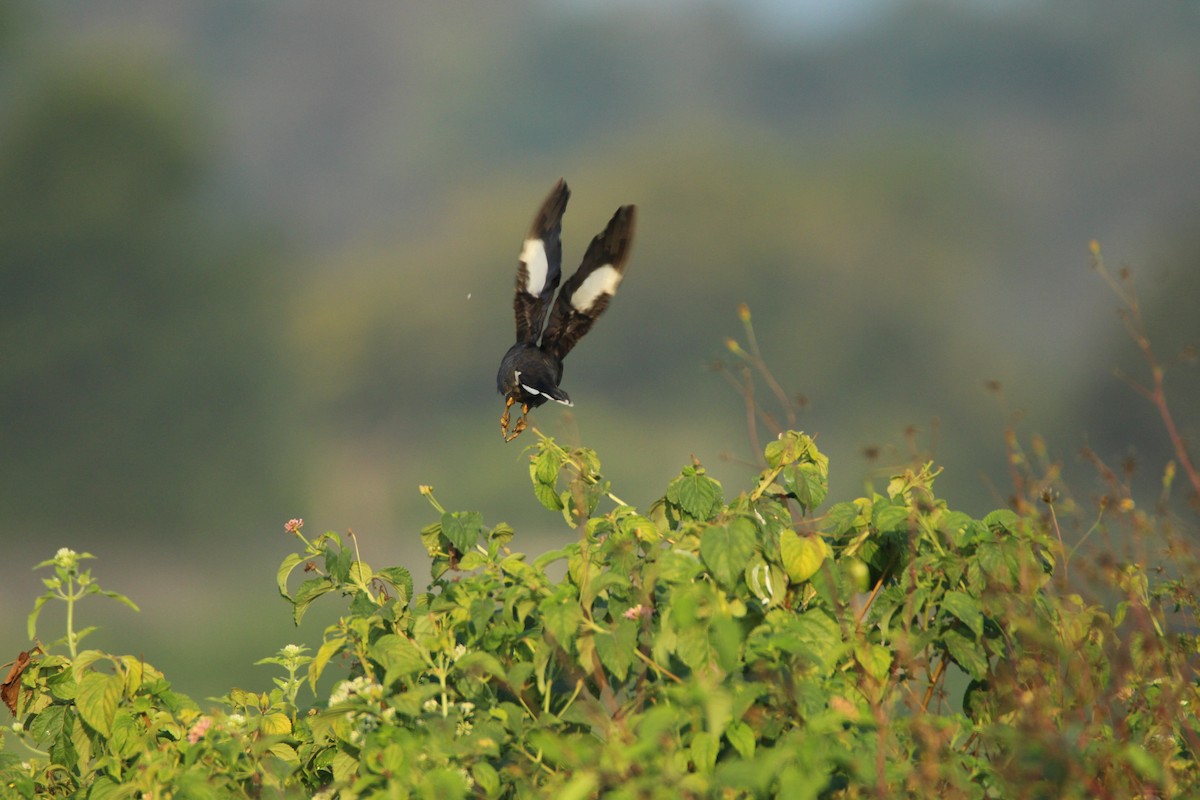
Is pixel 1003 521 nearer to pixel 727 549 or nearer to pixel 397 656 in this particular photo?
Result: pixel 727 549

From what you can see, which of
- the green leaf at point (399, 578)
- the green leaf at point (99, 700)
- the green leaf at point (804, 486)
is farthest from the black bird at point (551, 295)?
the green leaf at point (99, 700)

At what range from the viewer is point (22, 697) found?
10.6 ft

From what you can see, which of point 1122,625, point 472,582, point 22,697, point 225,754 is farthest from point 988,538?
point 22,697

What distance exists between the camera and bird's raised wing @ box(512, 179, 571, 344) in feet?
14.6

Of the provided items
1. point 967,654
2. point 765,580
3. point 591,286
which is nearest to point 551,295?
point 591,286

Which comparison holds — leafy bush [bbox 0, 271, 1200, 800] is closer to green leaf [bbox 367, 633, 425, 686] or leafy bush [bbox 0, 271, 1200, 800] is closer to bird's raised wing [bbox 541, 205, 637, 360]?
green leaf [bbox 367, 633, 425, 686]

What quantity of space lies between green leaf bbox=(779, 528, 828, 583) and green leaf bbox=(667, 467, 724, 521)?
35 centimetres

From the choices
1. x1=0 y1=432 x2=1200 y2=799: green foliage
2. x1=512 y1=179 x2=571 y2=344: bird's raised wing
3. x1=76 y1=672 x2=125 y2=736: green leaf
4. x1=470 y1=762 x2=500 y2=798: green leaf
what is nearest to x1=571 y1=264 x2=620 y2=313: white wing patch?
x1=512 y1=179 x2=571 y2=344: bird's raised wing

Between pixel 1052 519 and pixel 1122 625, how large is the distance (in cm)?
41

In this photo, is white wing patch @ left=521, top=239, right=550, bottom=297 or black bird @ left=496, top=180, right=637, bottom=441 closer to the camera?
black bird @ left=496, top=180, right=637, bottom=441

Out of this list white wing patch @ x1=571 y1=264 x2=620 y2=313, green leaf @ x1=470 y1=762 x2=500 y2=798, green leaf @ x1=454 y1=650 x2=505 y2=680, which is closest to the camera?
green leaf @ x1=470 y1=762 x2=500 y2=798

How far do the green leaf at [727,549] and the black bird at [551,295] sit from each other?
1369mm

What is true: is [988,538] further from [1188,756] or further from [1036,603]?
[1188,756]

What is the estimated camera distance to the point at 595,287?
4277mm
